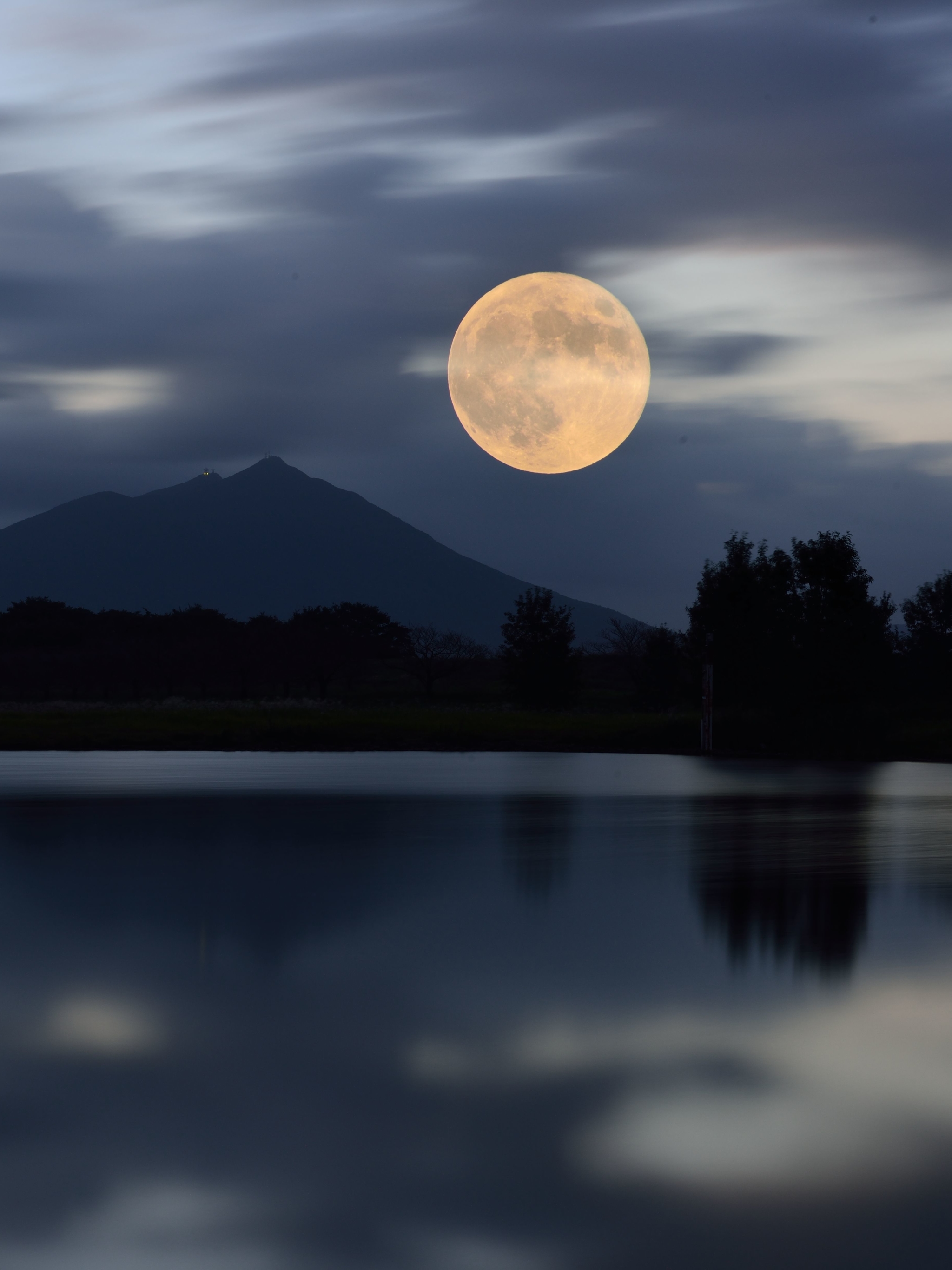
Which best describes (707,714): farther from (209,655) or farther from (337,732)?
(209,655)

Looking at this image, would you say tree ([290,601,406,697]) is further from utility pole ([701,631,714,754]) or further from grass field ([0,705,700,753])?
utility pole ([701,631,714,754])

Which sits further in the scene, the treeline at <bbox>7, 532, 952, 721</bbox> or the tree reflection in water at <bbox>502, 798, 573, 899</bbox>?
the treeline at <bbox>7, 532, 952, 721</bbox>

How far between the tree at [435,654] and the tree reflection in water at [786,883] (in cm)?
10511

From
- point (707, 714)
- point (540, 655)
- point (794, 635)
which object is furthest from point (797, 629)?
point (540, 655)

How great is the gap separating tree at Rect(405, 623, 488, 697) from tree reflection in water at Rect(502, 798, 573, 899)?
101 m

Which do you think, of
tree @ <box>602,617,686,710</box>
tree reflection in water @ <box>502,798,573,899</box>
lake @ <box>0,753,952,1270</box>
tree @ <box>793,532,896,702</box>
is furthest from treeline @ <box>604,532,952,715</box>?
lake @ <box>0,753,952,1270</box>

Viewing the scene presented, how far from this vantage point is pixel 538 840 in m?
21.7

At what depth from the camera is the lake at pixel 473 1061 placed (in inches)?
220

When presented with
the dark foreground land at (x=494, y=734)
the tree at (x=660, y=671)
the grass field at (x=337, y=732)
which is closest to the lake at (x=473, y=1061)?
the dark foreground land at (x=494, y=734)

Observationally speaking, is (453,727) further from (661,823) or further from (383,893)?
(383,893)

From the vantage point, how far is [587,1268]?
17.1ft

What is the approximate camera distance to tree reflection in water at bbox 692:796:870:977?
12148 millimetres

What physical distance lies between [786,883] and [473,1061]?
29.4ft

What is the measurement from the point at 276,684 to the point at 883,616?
243ft
